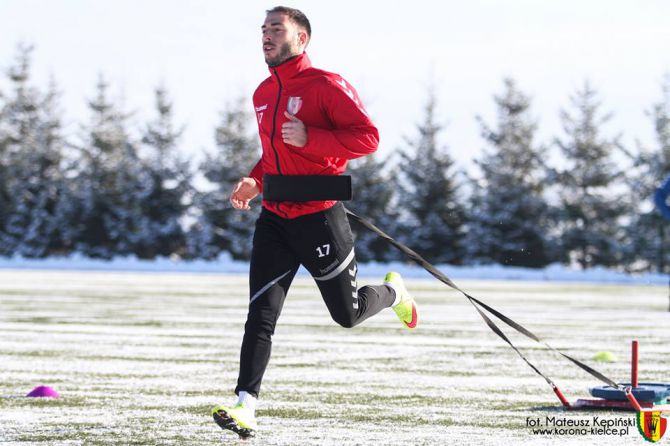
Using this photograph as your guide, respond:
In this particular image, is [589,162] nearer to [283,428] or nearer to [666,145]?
[666,145]

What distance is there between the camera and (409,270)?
5384 centimetres

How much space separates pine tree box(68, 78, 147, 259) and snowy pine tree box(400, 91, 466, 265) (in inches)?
593

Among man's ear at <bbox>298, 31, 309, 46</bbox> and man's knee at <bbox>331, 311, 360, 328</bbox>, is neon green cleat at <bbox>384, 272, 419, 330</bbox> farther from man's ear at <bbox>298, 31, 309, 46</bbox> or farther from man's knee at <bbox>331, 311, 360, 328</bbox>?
man's ear at <bbox>298, 31, 309, 46</bbox>

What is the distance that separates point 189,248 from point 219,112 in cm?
795

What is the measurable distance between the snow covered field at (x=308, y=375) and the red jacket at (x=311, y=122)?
4.68 ft

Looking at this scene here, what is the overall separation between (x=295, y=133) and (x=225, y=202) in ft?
194

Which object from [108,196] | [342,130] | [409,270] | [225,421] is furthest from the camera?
[108,196]

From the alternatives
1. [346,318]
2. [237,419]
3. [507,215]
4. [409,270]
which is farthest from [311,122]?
[507,215]

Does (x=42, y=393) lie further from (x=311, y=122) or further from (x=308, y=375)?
(x=311, y=122)

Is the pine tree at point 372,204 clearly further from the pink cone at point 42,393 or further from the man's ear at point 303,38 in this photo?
the man's ear at point 303,38

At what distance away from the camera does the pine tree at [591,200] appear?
60.5 metres

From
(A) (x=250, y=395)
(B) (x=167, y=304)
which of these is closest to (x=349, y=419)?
(A) (x=250, y=395)

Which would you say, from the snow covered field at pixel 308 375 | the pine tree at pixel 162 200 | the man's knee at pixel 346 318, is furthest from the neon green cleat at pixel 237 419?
the pine tree at pixel 162 200

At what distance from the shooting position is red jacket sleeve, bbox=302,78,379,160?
628cm
